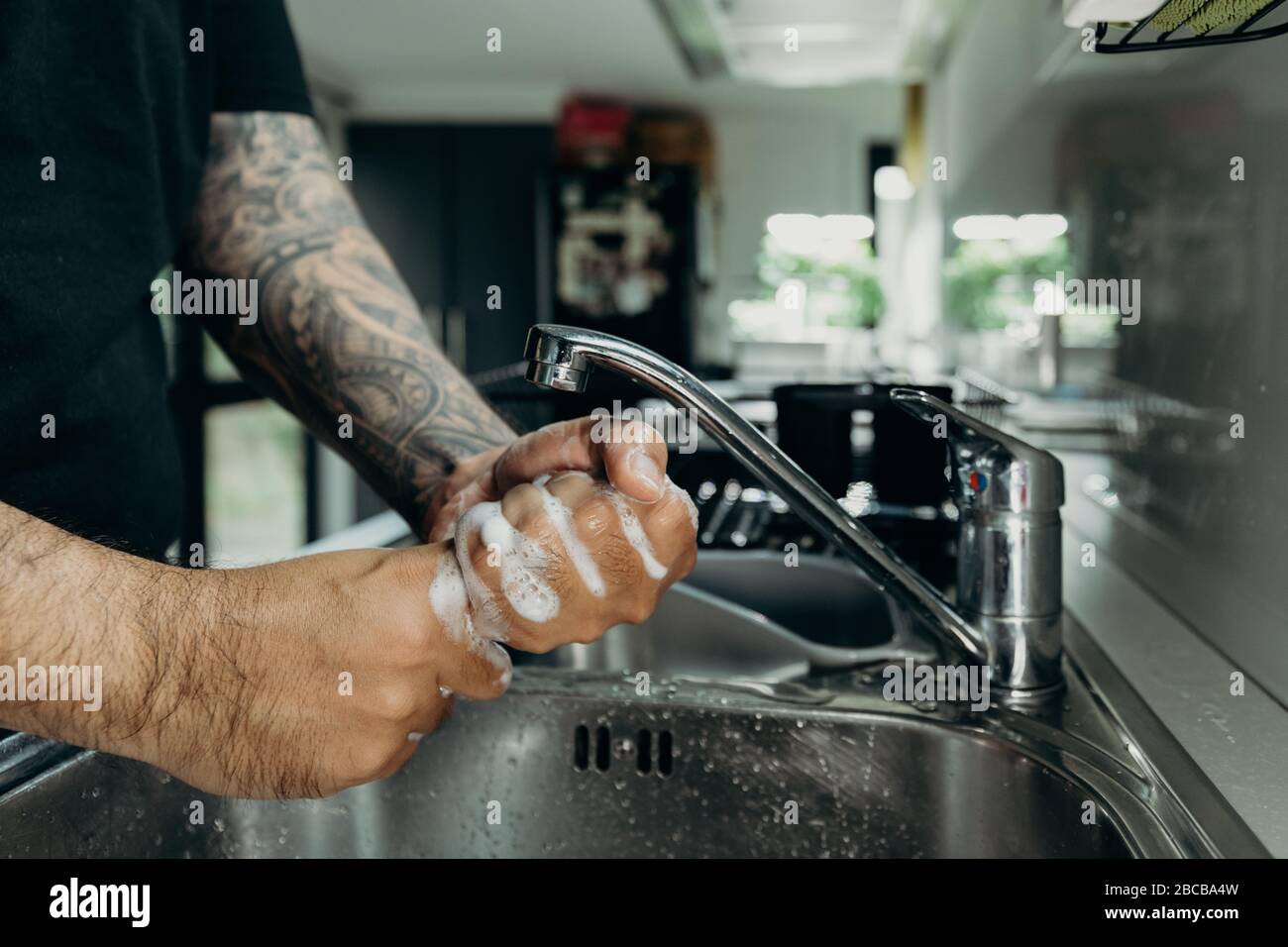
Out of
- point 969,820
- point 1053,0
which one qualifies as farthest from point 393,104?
point 969,820

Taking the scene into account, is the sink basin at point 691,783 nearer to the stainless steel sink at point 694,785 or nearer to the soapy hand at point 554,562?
the stainless steel sink at point 694,785

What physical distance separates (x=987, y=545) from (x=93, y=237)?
0.69m

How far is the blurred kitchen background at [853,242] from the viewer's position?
0.88m

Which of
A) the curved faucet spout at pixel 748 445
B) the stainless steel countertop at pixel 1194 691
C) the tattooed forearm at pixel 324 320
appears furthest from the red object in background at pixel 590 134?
the curved faucet spout at pixel 748 445

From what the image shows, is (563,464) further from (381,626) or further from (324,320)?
(324,320)

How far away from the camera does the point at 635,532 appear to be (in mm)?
542

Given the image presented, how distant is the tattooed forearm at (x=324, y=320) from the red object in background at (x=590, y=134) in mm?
4613

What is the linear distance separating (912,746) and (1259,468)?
329 millimetres

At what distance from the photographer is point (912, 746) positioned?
0.73 meters

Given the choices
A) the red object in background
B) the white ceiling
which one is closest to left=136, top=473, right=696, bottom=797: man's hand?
the white ceiling

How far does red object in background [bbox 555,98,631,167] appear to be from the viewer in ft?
17.9

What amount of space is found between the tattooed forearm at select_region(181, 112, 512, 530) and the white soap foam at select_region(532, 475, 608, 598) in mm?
302

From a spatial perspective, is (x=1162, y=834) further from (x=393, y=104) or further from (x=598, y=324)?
(x=393, y=104)

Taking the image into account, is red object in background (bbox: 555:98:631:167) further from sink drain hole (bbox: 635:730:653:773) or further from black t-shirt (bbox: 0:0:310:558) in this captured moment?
sink drain hole (bbox: 635:730:653:773)
